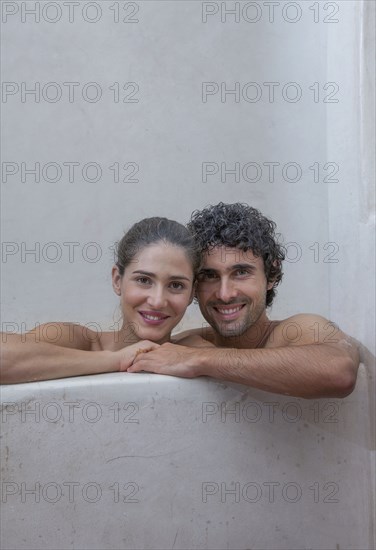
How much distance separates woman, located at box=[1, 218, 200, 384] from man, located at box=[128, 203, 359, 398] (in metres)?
0.09

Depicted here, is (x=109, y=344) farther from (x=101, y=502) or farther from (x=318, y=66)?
(x=318, y=66)

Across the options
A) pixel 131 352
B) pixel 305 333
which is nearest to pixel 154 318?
pixel 131 352

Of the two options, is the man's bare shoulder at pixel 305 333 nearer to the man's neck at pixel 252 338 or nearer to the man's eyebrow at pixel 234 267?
the man's neck at pixel 252 338

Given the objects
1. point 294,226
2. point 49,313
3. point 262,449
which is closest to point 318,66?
point 294,226

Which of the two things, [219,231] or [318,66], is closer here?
[219,231]

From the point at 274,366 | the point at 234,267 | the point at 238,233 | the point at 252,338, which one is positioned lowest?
the point at 274,366

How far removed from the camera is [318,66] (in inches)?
145

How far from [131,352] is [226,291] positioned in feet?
1.35

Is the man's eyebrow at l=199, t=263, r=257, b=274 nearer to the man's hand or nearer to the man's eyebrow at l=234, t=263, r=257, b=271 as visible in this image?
the man's eyebrow at l=234, t=263, r=257, b=271

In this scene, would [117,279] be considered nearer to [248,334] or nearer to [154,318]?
[154,318]

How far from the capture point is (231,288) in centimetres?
259

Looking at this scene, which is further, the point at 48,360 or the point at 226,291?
the point at 226,291

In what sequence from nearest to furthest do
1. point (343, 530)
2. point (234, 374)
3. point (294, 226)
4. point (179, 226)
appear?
point (234, 374) < point (343, 530) < point (179, 226) < point (294, 226)

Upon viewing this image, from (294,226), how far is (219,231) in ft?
4.37
